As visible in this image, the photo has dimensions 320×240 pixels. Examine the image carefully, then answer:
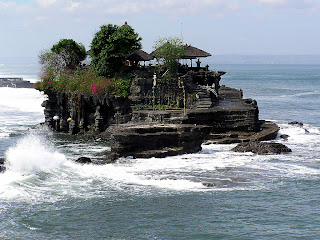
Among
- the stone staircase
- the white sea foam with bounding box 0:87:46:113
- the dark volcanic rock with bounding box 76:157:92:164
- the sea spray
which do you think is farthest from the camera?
the white sea foam with bounding box 0:87:46:113

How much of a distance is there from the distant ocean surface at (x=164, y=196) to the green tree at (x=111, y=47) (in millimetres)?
12809

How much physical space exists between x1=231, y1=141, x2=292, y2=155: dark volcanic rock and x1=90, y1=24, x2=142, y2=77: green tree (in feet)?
59.0

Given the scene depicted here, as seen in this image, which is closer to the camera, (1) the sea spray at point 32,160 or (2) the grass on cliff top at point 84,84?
(1) the sea spray at point 32,160

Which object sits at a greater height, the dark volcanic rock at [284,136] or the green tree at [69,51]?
the green tree at [69,51]

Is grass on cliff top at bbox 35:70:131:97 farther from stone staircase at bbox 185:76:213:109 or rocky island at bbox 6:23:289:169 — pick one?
stone staircase at bbox 185:76:213:109

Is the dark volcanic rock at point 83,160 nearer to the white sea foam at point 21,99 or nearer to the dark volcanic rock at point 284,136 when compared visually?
the dark volcanic rock at point 284,136

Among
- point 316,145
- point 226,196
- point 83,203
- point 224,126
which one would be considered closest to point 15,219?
point 83,203

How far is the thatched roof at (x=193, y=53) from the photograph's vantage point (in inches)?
2167

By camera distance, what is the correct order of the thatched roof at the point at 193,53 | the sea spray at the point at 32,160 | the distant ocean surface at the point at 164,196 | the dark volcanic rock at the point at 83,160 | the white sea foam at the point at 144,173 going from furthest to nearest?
the thatched roof at the point at 193,53 → the dark volcanic rock at the point at 83,160 → the sea spray at the point at 32,160 → the white sea foam at the point at 144,173 → the distant ocean surface at the point at 164,196

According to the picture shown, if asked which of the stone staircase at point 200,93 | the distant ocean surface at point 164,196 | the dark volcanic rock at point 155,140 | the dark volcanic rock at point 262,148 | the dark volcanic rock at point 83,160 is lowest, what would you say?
the distant ocean surface at point 164,196

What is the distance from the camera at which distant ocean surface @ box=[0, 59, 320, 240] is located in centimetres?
2345

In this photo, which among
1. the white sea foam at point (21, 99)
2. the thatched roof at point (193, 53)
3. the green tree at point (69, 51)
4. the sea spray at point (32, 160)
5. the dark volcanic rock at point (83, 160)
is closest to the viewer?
the sea spray at point (32, 160)

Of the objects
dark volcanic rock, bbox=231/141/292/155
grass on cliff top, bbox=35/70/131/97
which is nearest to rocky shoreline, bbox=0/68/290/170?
dark volcanic rock, bbox=231/141/292/155

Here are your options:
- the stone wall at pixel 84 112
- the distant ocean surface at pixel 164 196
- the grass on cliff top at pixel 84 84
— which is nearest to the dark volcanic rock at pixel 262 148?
the distant ocean surface at pixel 164 196
